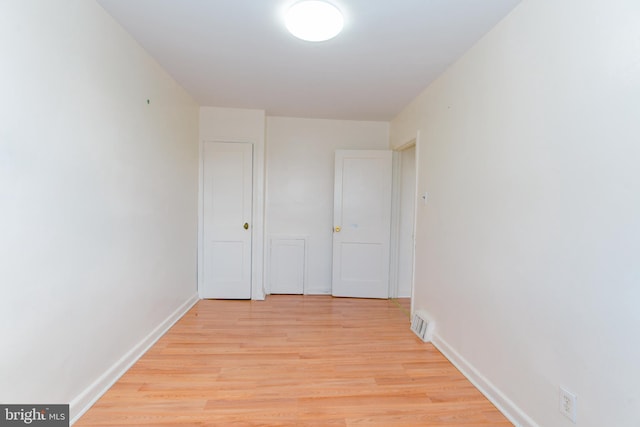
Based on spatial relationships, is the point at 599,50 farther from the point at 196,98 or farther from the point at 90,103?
the point at 196,98

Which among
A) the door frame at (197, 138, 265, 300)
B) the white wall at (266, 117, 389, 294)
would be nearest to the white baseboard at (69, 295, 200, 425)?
the door frame at (197, 138, 265, 300)

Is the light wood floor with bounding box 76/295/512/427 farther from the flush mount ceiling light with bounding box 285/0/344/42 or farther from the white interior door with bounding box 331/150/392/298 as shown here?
the flush mount ceiling light with bounding box 285/0/344/42

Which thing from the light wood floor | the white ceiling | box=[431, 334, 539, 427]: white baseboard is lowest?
the light wood floor

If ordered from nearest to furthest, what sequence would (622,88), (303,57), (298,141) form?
(622,88)
(303,57)
(298,141)

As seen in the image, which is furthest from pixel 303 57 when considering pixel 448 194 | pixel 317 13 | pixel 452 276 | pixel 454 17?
pixel 452 276

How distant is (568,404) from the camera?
1.29 meters

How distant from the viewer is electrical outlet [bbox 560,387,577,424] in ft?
4.15

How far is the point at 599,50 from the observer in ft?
3.85

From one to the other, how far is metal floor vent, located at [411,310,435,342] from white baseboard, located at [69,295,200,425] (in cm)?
235

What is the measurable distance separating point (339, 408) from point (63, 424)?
1458 millimetres

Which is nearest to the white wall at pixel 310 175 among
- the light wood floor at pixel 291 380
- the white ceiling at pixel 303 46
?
the white ceiling at pixel 303 46

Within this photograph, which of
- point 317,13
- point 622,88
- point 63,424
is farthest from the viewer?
point 317,13

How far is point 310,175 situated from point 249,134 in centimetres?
94

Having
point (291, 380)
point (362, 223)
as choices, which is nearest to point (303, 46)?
point (362, 223)
